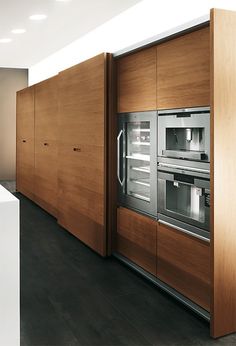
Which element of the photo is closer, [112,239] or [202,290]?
[202,290]

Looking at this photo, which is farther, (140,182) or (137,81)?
(140,182)

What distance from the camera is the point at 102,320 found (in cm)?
279

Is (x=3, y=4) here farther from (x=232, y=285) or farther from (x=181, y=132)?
(x=232, y=285)

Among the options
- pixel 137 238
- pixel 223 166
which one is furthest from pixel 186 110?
pixel 137 238

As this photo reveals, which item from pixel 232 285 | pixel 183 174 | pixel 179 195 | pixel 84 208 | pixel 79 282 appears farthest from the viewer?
pixel 84 208

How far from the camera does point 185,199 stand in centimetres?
300

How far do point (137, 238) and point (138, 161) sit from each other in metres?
0.64

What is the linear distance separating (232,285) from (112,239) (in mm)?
1593

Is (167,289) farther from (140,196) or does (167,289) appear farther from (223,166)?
(223,166)

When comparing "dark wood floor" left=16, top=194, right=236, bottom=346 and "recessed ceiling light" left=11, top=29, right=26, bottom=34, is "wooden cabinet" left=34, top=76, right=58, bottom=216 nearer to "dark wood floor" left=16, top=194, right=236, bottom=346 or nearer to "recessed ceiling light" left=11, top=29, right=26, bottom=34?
"recessed ceiling light" left=11, top=29, right=26, bottom=34

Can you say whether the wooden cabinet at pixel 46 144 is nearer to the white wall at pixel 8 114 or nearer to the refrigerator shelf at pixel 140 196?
the refrigerator shelf at pixel 140 196

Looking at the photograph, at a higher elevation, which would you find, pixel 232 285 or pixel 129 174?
pixel 129 174

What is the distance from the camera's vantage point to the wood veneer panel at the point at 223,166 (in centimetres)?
249

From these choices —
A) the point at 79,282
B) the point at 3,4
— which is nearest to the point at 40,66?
the point at 3,4
